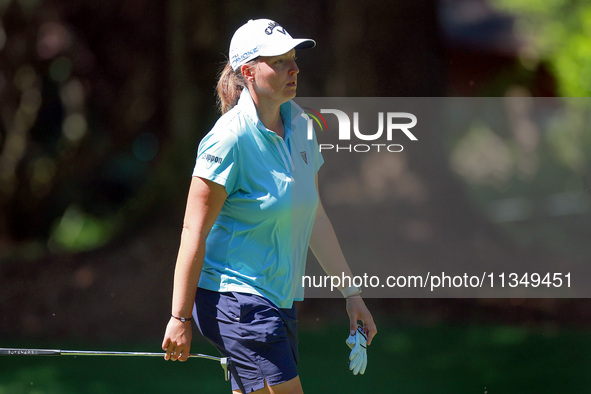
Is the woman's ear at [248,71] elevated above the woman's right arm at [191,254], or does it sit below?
above

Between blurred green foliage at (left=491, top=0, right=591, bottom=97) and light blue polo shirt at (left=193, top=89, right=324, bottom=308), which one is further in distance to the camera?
blurred green foliage at (left=491, top=0, right=591, bottom=97)

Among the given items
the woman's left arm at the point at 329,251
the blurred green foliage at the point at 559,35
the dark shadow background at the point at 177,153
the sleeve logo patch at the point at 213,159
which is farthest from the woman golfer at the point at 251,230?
the blurred green foliage at the point at 559,35

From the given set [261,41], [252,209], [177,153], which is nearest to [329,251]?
[252,209]

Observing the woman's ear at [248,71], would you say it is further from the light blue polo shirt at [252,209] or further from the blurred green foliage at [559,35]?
the blurred green foliage at [559,35]

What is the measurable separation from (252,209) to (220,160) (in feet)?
0.65

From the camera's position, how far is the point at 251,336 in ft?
8.72

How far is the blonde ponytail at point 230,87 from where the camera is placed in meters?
2.88

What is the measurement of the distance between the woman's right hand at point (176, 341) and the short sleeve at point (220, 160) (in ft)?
1.46

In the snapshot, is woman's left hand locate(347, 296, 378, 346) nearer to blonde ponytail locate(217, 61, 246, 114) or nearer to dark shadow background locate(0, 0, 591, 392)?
blonde ponytail locate(217, 61, 246, 114)

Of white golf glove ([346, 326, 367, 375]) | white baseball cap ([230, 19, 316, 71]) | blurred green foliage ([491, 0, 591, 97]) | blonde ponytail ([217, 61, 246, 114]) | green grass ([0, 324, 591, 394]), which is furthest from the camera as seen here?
blurred green foliage ([491, 0, 591, 97])

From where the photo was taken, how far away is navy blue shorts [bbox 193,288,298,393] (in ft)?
8.70

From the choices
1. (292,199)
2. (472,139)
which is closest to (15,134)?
(472,139)

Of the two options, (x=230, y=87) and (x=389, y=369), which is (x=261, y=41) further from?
(x=389, y=369)

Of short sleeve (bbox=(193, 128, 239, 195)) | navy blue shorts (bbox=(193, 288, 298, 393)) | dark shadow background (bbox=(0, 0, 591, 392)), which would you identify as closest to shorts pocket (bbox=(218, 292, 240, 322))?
navy blue shorts (bbox=(193, 288, 298, 393))
